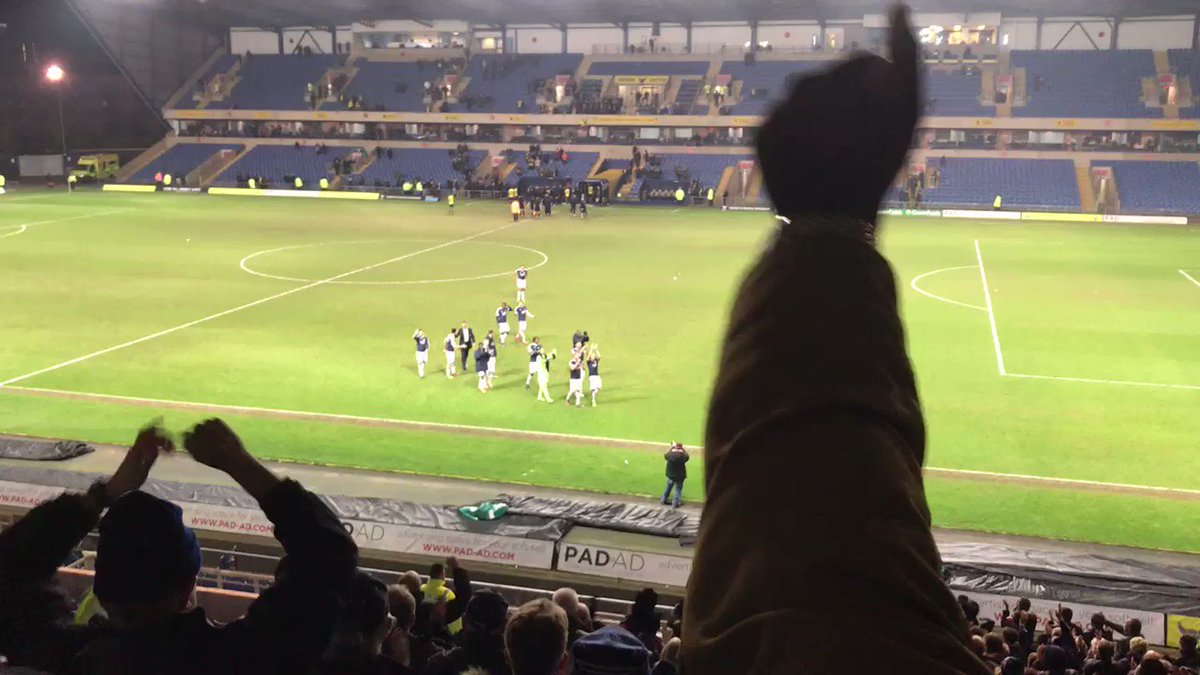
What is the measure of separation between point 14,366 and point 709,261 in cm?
2336

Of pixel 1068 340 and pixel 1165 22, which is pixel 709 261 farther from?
pixel 1165 22

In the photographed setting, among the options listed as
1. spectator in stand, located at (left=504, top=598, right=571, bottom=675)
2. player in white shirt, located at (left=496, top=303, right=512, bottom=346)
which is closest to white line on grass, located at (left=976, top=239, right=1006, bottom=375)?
player in white shirt, located at (left=496, top=303, right=512, bottom=346)

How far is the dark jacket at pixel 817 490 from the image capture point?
38.3 inches

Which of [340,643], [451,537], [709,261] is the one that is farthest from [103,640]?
[709,261]

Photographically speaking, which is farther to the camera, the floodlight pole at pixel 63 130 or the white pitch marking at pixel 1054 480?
the floodlight pole at pixel 63 130

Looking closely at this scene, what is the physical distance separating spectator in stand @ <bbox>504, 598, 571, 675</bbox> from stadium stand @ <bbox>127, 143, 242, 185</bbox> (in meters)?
73.3

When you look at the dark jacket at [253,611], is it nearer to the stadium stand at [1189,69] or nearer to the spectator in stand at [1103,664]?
the spectator in stand at [1103,664]

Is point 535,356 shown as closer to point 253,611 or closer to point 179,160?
point 253,611

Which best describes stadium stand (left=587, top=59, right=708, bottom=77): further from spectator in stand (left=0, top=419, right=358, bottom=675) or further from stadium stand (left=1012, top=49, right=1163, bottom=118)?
spectator in stand (left=0, top=419, right=358, bottom=675)

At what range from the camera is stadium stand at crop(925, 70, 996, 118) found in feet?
207

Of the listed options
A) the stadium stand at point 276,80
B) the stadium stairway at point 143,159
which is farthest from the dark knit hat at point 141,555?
the stadium stand at point 276,80

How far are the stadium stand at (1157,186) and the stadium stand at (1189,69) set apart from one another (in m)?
3.37

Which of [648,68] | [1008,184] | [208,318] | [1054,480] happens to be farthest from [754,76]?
[1054,480]

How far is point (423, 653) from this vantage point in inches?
227
